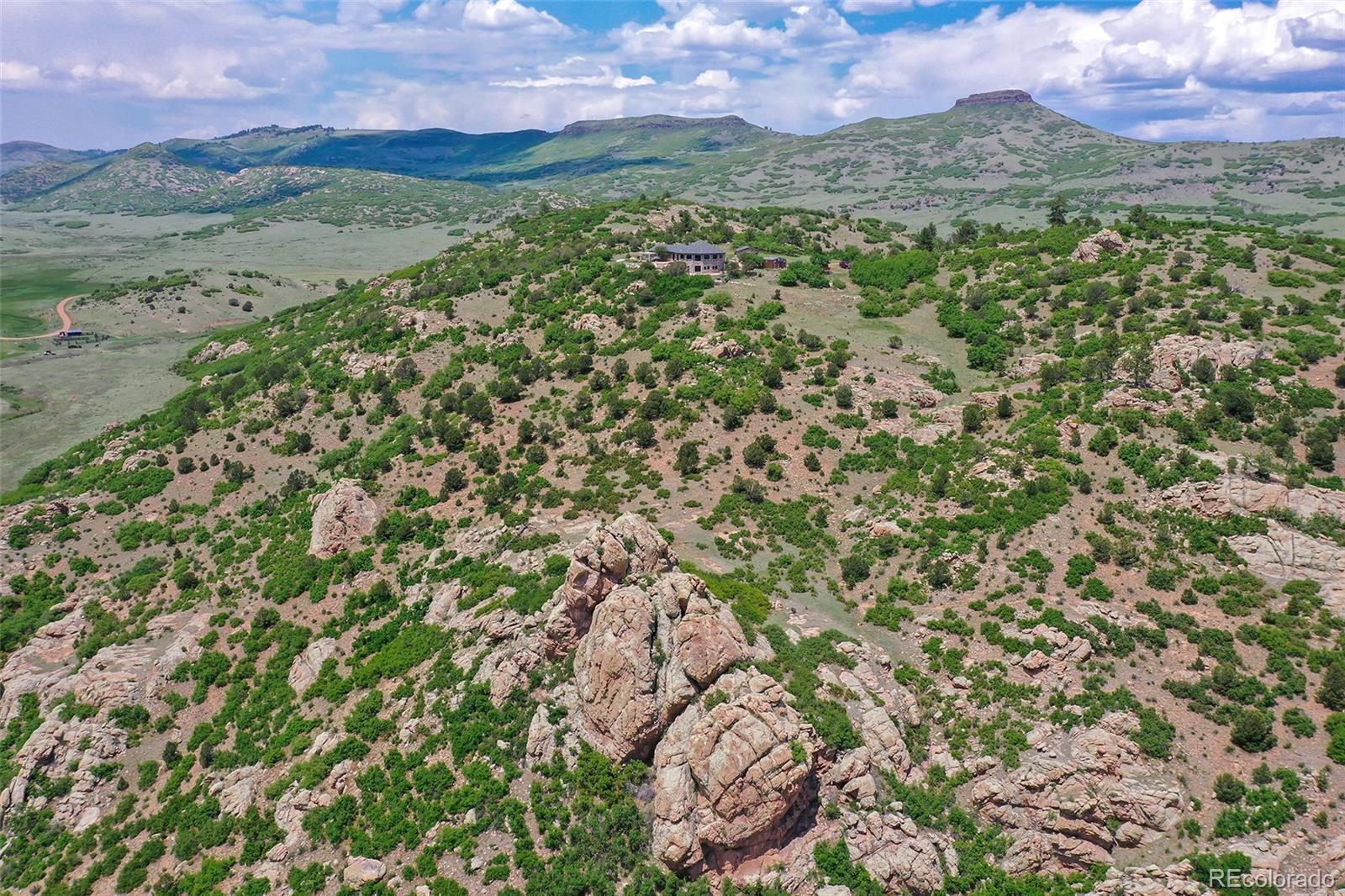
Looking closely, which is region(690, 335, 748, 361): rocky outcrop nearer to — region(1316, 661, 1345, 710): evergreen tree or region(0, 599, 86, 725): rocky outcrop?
region(1316, 661, 1345, 710): evergreen tree

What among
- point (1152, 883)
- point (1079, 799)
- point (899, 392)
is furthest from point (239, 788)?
point (899, 392)

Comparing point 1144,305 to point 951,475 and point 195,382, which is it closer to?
point 951,475

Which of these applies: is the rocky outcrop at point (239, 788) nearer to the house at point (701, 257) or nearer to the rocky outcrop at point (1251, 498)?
the rocky outcrop at point (1251, 498)

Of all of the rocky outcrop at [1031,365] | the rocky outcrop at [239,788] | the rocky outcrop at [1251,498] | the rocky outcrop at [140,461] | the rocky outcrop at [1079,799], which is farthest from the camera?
the rocky outcrop at [140,461]

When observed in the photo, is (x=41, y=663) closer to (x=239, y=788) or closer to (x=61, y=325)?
(x=239, y=788)

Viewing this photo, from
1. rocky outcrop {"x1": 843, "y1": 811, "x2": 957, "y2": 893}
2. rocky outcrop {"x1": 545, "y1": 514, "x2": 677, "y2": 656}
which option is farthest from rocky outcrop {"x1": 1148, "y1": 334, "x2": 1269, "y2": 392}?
rocky outcrop {"x1": 545, "y1": 514, "x2": 677, "y2": 656}

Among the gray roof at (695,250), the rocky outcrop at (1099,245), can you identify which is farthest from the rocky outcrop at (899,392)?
the gray roof at (695,250)
